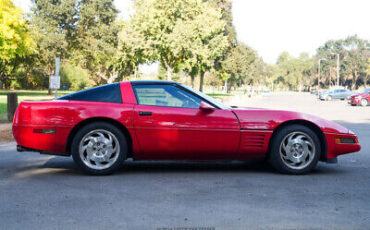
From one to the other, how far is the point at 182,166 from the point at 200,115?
1.15m

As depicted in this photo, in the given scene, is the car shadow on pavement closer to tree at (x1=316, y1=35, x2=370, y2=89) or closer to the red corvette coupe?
the red corvette coupe

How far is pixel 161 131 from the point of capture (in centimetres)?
568

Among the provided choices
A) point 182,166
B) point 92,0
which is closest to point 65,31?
point 92,0

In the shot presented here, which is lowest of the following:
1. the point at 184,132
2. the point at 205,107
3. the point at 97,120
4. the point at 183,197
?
the point at 183,197

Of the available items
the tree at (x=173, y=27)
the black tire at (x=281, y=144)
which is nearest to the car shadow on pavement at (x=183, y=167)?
the black tire at (x=281, y=144)

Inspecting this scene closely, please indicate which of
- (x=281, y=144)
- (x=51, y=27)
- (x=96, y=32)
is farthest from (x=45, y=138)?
(x=51, y=27)

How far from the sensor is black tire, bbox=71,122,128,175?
5.60 m

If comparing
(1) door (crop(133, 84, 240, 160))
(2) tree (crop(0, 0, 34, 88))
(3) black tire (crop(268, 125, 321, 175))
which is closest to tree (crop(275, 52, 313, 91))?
(2) tree (crop(0, 0, 34, 88))

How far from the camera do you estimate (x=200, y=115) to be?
571 cm

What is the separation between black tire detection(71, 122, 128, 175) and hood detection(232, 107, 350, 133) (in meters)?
1.56

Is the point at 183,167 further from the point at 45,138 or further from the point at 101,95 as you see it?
the point at 45,138

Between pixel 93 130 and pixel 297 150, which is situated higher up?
pixel 93 130

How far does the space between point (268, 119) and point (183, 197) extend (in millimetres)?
1857

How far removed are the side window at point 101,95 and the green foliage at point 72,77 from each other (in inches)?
2498
